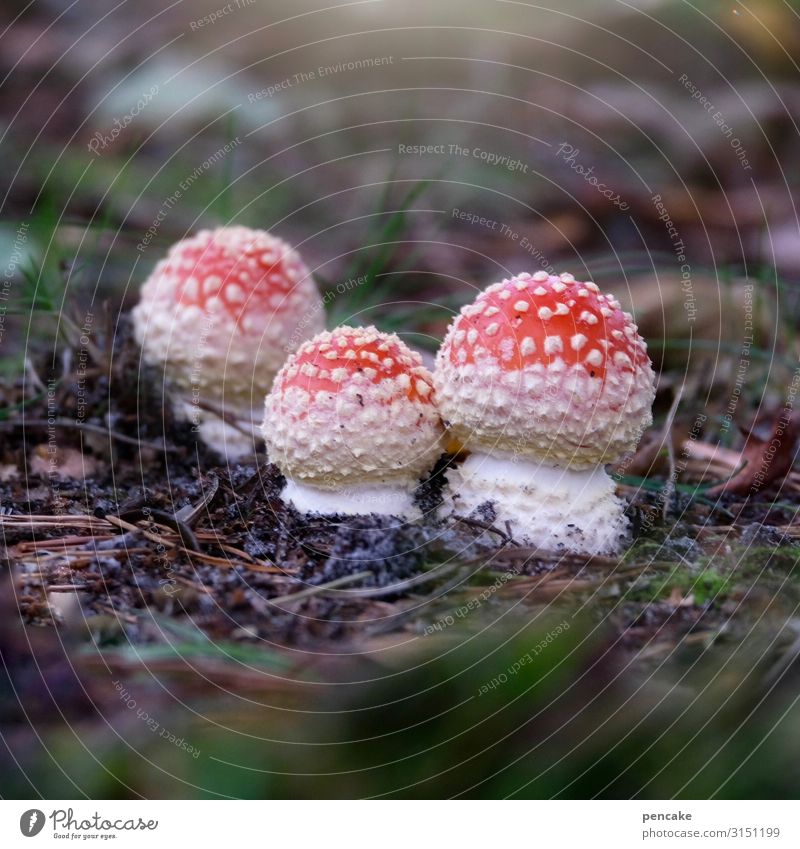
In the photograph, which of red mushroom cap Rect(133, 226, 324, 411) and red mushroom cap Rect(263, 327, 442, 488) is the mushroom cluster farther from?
red mushroom cap Rect(133, 226, 324, 411)

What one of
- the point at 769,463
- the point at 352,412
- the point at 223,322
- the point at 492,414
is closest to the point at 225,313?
the point at 223,322

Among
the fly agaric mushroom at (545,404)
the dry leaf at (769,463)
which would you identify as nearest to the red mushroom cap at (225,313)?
the fly agaric mushroom at (545,404)

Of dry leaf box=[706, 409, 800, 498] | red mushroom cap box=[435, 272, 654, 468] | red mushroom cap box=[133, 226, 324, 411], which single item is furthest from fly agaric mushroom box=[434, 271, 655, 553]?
red mushroom cap box=[133, 226, 324, 411]

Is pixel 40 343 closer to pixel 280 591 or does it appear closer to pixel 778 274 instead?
pixel 280 591

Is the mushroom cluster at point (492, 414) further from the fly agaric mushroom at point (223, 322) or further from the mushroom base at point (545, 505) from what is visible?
the fly agaric mushroom at point (223, 322)

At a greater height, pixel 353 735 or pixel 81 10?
Answer: pixel 81 10

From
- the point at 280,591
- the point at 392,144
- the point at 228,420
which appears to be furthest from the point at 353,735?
the point at 392,144
